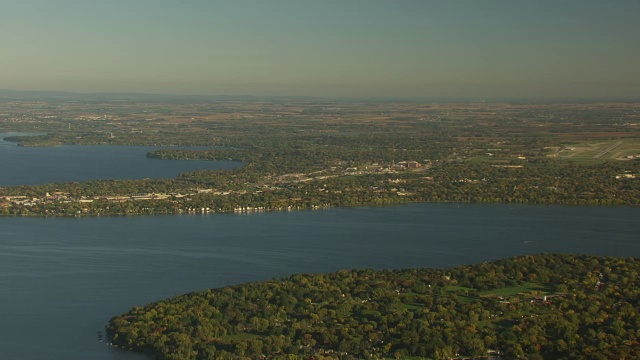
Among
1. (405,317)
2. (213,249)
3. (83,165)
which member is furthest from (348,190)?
(405,317)

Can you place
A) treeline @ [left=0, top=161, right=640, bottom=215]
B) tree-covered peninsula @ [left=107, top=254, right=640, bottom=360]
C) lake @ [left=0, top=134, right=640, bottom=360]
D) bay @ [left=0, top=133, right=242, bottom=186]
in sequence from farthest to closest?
bay @ [left=0, top=133, right=242, bottom=186] → treeline @ [left=0, top=161, right=640, bottom=215] → lake @ [left=0, top=134, right=640, bottom=360] → tree-covered peninsula @ [left=107, top=254, right=640, bottom=360]

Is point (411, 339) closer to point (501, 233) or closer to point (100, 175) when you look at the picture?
point (501, 233)

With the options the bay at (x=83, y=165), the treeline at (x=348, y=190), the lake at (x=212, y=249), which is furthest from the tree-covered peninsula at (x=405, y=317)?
the bay at (x=83, y=165)

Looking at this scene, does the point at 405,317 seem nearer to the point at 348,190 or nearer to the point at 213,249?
the point at 213,249

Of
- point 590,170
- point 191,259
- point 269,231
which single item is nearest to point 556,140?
point 590,170

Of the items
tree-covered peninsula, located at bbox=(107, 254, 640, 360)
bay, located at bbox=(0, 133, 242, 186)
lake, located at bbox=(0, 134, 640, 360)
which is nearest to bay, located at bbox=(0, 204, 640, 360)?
lake, located at bbox=(0, 134, 640, 360)

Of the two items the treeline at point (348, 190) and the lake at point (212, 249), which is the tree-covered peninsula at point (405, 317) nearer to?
the lake at point (212, 249)

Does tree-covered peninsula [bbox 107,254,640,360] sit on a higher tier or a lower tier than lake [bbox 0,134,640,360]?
higher

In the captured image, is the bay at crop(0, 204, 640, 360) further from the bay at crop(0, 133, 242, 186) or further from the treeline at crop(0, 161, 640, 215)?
the bay at crop(0, 133, 242, 186)
